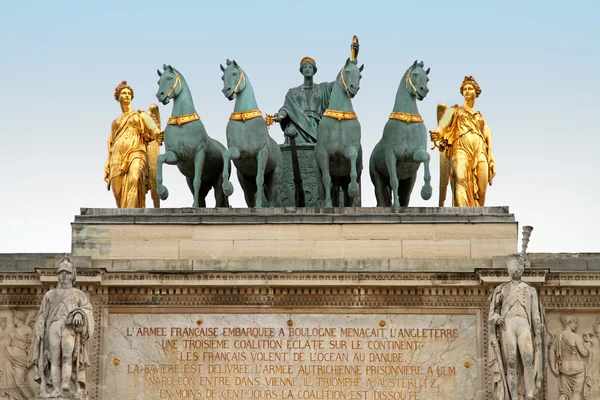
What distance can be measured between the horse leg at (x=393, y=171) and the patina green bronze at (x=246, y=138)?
2.18m

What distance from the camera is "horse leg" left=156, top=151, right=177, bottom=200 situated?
42.4m

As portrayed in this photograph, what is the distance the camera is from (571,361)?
39719 mm

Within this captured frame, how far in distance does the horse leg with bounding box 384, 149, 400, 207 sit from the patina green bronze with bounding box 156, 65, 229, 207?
3.06 metres

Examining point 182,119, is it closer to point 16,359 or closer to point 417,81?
point 417,81

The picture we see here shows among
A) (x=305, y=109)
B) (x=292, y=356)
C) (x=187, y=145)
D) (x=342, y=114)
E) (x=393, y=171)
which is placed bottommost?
(x=292, y=356)

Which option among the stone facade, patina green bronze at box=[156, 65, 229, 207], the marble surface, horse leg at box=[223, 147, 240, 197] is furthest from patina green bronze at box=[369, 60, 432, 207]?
the marble surface

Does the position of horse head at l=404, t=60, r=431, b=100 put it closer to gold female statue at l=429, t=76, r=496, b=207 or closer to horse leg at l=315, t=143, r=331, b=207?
gold female statue at l=429, t=76, r=496, b=207

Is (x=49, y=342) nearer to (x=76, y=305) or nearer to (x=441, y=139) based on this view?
(x=76, y=305)

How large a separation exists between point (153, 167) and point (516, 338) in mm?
9084

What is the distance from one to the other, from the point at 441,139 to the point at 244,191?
12.8 ft

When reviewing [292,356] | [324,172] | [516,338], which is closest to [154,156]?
[324,172]

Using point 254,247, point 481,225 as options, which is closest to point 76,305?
point 254,247

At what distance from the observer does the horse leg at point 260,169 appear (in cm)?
Answer: 4200

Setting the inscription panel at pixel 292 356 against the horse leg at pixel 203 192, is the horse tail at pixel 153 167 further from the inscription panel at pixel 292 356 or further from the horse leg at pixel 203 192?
the inscription panel at pixel 292 356
